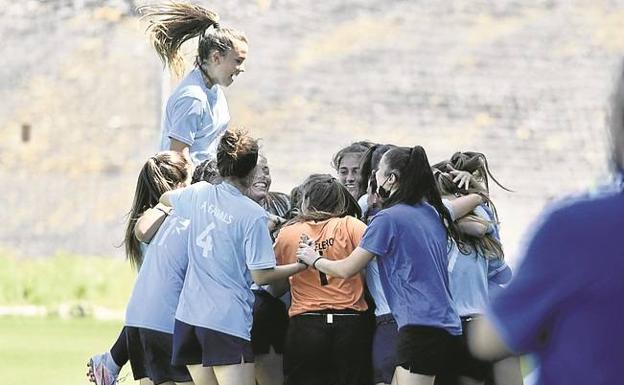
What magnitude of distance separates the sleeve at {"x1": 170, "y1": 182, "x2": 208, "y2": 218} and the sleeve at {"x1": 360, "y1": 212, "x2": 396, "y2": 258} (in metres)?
0.89

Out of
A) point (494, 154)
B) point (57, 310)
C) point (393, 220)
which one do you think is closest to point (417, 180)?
point (393, 220)

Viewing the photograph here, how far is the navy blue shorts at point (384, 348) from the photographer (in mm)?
6211

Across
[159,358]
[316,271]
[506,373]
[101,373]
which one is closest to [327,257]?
[316,271]

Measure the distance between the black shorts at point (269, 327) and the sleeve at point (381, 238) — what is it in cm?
91

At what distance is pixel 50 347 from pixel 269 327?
6.92 metres

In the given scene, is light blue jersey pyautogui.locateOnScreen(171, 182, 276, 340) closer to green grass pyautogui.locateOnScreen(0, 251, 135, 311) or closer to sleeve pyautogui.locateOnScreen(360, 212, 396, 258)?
sleeve pyautogui.locateOnScreen(360, 212, 396, 258)

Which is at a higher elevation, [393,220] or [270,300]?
[393,220]

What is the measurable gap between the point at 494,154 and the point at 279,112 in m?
3.43

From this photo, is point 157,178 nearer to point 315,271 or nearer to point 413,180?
point 315,271

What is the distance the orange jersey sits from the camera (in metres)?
6.28

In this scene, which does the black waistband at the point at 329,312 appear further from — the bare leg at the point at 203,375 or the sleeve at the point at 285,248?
the bare leg at the point at 203,375

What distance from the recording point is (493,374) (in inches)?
259

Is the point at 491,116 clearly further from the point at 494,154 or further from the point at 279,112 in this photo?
the point at 279,112

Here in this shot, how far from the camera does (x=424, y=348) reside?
5.95 metres
